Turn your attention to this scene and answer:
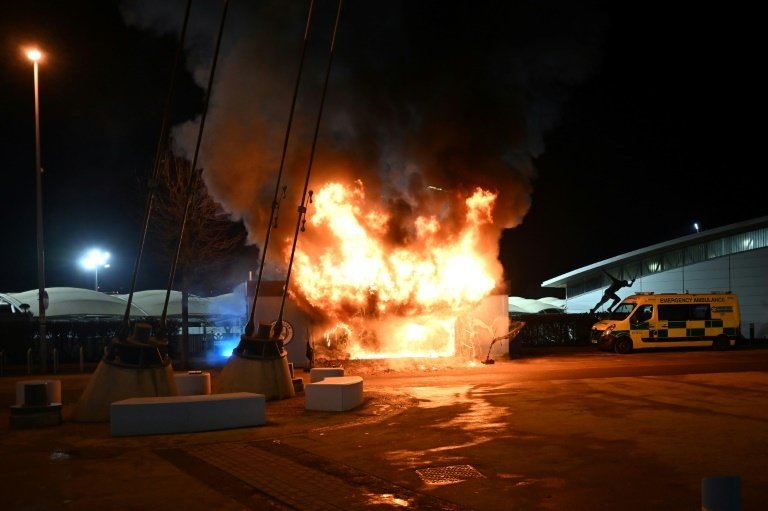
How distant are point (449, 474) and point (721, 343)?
26279 millimetres

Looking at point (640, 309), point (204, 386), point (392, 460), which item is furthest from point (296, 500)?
point (640, 309)

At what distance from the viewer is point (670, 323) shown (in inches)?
1179

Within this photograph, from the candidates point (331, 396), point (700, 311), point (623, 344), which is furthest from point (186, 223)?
point (700, 311)

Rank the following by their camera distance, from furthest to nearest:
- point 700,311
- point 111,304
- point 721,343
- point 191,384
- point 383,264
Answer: point 111,304
point 721,343
point 700,311
point 383,264
point 191,384

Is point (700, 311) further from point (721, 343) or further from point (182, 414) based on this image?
point (182, 414)

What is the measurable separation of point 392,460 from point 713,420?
6225mm

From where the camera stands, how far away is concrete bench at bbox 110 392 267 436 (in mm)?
11336

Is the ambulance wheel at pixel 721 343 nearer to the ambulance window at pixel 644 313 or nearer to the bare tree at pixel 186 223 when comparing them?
the ambulance window at pixel 644 313

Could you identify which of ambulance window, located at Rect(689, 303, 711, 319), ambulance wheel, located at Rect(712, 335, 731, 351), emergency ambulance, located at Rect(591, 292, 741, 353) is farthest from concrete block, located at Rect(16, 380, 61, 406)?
ambulance wheel, located at Rect(712, 335, 731, 351)

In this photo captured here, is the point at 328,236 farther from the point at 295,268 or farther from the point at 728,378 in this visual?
the point at 728,378

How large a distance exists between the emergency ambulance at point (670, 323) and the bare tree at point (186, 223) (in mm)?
16629

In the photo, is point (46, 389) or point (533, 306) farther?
point (533, 306)

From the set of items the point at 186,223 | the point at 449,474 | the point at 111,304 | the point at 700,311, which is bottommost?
the point at 449,474

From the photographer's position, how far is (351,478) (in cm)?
846
